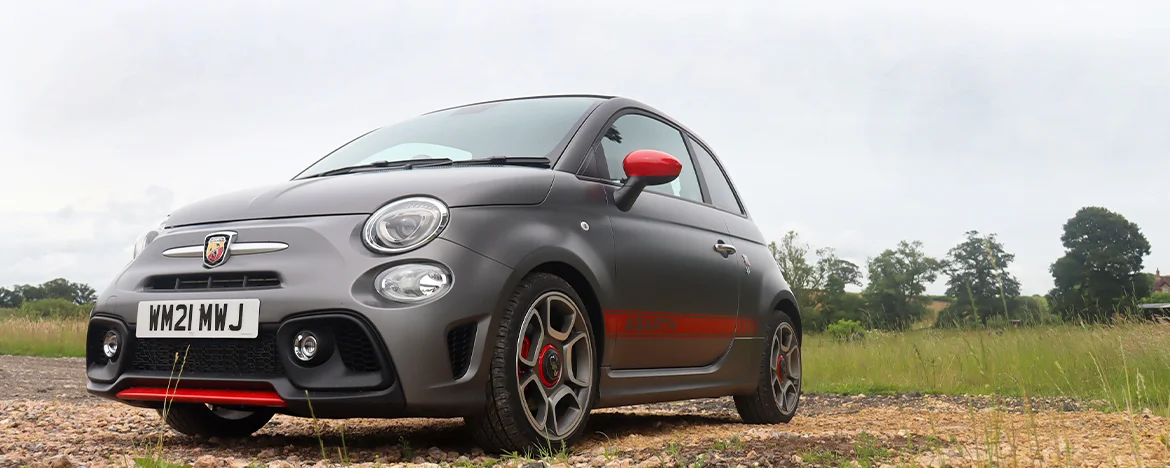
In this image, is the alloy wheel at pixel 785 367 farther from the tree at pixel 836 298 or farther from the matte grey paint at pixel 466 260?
the tree at pixel 836 298

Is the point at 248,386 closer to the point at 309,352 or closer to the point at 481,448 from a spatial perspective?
the point at 309,352

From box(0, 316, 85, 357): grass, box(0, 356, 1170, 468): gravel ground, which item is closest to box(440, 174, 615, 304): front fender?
box(0, 356, 1170, 468): gravel ground

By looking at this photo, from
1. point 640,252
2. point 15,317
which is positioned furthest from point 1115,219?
point 640,252

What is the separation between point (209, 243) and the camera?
11.4 ft

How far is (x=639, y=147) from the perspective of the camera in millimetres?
4758

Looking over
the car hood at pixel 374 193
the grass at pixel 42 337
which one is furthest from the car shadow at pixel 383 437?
the grass at pixel 42 337

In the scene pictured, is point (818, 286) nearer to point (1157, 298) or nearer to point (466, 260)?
point (1157, 298)

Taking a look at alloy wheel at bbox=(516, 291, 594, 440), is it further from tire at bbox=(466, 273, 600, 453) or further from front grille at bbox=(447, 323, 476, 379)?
front grille at bbox=(447, 323, 476, 379)

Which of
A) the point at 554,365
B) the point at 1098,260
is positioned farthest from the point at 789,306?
the point at 1098,260

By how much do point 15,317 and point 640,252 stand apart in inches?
727

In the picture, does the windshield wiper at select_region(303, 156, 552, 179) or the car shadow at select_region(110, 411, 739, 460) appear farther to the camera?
the windshield wiper at select_region(303, 156, 552, 179)

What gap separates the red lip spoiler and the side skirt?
128 cm

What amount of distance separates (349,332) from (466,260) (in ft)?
1.50

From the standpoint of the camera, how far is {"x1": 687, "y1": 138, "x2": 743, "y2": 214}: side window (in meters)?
5.58
